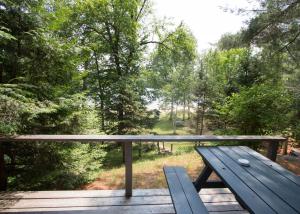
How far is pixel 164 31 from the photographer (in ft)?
46.8

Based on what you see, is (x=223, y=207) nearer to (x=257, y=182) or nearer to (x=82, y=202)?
(x=257, y=182)

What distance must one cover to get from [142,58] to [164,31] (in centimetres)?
231

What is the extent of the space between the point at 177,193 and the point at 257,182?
2.50ft

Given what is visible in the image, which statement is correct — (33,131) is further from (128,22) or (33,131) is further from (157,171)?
(128,22)

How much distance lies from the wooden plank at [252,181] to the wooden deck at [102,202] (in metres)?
0.77

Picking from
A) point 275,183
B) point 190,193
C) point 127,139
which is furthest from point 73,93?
point 275,183

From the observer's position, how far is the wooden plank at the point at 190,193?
1.85 meters

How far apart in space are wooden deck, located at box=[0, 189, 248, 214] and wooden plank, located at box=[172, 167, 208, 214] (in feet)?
1.81

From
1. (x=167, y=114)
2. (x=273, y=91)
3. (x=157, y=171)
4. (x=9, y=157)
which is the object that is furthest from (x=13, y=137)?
(x=167, y=114)

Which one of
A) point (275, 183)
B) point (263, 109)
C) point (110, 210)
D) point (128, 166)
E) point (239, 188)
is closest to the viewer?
point (239, 188)

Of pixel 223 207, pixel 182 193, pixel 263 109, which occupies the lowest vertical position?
pixel 223 207

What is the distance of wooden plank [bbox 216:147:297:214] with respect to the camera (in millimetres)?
1607

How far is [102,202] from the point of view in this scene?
296cm

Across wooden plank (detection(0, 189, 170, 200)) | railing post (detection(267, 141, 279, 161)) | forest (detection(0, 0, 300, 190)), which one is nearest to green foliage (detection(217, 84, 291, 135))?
forest (detection(0, 0, 300, 190))
